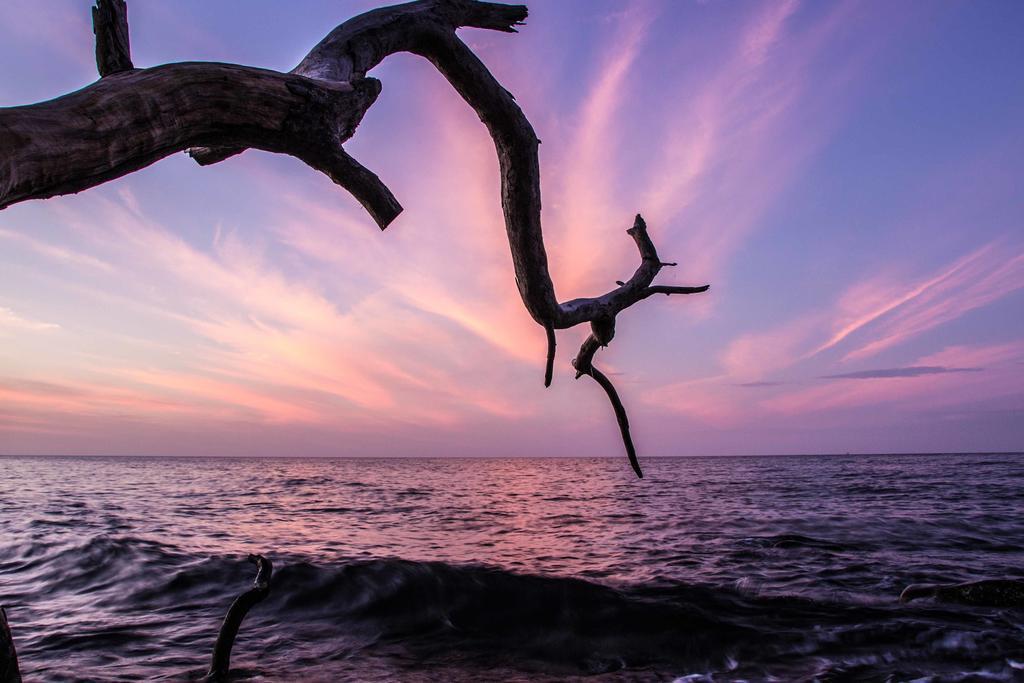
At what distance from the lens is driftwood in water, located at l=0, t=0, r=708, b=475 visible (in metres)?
1.18

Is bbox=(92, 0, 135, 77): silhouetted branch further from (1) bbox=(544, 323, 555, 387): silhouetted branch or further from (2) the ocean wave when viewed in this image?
(2) the ocean wave

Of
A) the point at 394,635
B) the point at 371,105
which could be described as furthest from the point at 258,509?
the point at 371,105

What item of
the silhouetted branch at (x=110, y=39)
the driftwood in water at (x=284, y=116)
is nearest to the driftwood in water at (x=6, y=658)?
the driftwood in water at (x=284, y=116)

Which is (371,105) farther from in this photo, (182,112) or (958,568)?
(958,568)

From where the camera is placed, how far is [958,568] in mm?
13125

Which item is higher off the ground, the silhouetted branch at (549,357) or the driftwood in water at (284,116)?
the driftwood in water at (284,116)

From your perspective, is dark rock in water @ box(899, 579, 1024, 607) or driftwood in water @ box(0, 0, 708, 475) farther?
dark rock in water @ box(899, 579, 1024, 607)

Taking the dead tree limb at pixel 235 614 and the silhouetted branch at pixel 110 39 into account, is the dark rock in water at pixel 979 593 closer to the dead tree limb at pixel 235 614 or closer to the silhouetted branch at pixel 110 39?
the dead tree limb at pixel 235 614

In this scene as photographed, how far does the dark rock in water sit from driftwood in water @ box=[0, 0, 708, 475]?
12.3 m

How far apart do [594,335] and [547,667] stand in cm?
709

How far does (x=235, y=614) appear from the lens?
566 centimetres

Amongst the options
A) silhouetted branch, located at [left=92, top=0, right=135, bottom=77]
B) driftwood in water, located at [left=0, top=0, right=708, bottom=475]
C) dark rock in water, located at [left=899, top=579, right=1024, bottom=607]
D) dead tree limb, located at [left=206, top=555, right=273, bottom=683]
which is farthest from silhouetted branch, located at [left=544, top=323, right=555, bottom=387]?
dark rock in water, located at [left=899, top=579, right=1024, bottom=607]

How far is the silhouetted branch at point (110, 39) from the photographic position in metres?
1.38

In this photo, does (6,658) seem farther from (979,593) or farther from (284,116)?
(979,593)
